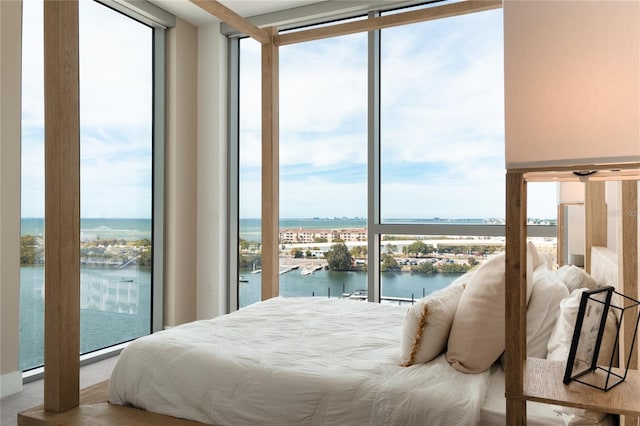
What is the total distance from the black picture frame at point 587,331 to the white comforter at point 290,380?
384 mm

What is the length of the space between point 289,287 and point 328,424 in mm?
3214

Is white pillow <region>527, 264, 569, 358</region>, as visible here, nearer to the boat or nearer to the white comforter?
the white comforter

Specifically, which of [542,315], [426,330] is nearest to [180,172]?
[426,330]

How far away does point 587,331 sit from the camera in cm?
133

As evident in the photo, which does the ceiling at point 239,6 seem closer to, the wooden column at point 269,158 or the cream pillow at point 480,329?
the wooden column at point 269,158

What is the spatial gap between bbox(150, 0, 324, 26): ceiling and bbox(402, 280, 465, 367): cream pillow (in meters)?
3.45

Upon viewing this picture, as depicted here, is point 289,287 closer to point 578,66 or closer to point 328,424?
point 328,424

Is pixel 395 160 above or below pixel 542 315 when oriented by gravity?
above

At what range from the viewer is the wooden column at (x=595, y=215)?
2.32 m

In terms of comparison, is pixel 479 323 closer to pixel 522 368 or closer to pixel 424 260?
pixel 522 368

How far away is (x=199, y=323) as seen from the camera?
2641 millimetres

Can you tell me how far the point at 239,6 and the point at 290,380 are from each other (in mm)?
3748

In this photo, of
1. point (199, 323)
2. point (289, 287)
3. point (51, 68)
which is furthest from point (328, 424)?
point (289, 287)

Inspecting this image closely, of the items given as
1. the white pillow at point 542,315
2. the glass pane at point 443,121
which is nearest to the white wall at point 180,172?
the glass pane at point 443,121
